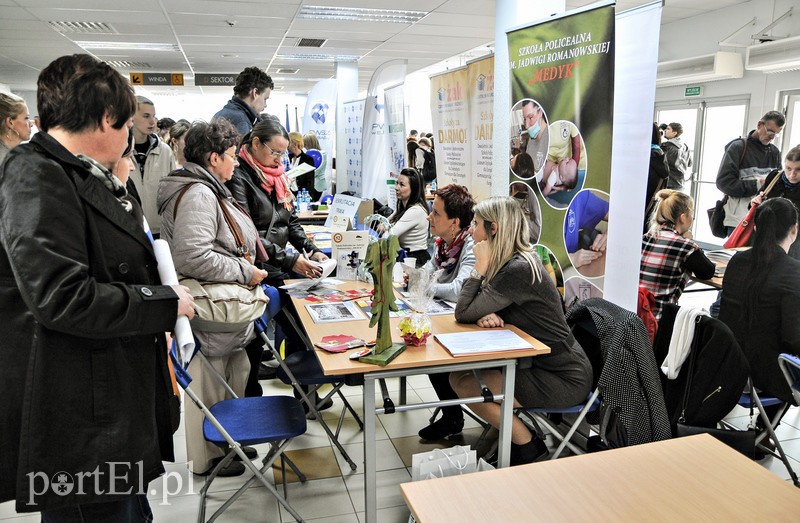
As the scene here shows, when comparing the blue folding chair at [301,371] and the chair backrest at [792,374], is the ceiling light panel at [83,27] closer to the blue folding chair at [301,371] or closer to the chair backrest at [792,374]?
the blue folding chair at [301,371]

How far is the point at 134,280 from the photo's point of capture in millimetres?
1525

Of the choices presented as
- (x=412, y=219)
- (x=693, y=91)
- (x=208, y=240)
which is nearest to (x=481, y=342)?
(x=208, y=240)

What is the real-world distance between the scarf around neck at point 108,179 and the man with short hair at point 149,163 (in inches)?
84.3

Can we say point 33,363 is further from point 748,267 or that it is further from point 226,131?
point 748,267

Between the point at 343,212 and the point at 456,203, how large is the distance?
1469mm

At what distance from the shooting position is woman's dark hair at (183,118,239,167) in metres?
2.59

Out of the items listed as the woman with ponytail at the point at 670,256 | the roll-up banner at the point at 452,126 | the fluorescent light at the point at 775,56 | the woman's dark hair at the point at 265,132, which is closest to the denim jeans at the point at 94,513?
the woman's dark hair at the point at 265,132

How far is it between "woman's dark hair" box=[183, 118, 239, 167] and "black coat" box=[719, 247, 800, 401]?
2487 millimetres

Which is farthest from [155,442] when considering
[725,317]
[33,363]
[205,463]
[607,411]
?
[725,317]

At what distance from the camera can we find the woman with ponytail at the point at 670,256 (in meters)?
3.33

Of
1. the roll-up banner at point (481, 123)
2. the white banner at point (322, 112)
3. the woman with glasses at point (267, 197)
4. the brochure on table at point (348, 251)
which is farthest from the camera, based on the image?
the white banner at point (322, 112)

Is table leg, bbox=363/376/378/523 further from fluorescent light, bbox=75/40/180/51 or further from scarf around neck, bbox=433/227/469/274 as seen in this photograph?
fluorescent light, bbox=75/40/180/51

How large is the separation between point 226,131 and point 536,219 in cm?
171

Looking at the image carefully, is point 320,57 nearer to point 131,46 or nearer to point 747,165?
point 131,46
